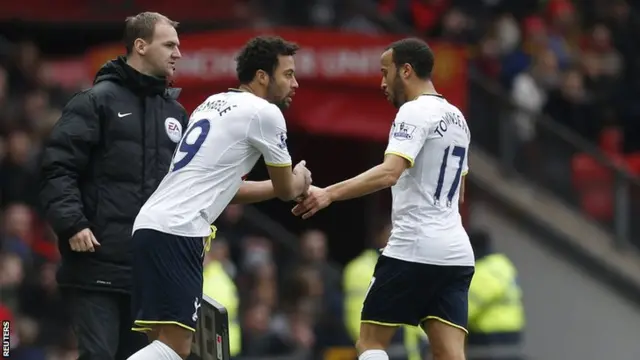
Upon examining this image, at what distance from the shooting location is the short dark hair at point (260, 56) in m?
9.31

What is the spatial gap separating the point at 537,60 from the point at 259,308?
6.52m

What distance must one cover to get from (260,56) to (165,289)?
139 centimetres

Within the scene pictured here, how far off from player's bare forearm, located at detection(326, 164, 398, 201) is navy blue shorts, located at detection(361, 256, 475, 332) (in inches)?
22.0

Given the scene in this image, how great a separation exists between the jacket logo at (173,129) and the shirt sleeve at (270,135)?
834mm

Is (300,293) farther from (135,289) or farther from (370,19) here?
(135,289)

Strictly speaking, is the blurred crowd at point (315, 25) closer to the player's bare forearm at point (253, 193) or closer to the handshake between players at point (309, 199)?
the player's bare forearm at point (253, 193)

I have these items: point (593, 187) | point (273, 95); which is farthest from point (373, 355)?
point (593, 187)

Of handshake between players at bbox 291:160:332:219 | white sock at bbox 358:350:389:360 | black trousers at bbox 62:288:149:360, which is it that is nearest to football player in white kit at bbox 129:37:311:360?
handshake between players at bbox 291:160:332:219

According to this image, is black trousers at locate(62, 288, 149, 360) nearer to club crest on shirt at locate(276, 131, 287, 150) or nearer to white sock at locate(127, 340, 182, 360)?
white sock at locate(127, 340, 182, 360)

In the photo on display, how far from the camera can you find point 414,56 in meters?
9.89

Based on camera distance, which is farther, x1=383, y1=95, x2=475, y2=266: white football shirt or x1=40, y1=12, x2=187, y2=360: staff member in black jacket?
x1=383, y1=95, x2=475, y2=266: white football shirt

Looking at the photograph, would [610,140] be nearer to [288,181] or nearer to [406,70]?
[406,70]

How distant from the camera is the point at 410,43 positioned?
9.93m

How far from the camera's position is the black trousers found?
9.60 m
